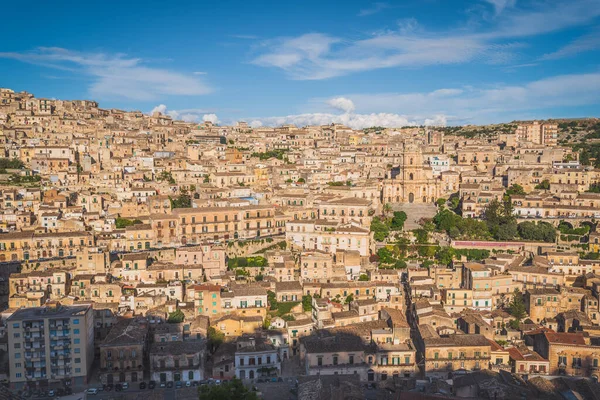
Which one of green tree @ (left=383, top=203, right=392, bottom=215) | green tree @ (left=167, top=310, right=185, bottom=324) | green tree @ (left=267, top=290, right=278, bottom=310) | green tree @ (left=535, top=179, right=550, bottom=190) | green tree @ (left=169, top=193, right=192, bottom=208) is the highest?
green tree @ (left=535, top=179, right=550, bottom=190)

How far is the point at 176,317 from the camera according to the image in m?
28.7

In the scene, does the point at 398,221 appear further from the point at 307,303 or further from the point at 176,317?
the point at 176,317

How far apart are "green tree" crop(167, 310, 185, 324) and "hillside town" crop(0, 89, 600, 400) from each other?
0.27 ft

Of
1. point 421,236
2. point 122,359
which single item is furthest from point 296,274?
point 122,359

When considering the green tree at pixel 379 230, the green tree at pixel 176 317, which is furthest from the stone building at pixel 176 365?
the green tree at pixel 379 230

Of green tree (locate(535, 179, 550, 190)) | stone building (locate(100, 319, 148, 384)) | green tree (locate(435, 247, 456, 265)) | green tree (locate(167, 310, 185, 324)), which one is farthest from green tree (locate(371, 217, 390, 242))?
stone building (locate(100, 319, 148, 384))

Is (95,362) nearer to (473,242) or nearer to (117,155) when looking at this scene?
(473,242)

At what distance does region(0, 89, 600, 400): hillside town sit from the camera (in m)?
25.4

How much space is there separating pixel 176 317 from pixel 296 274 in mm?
8248

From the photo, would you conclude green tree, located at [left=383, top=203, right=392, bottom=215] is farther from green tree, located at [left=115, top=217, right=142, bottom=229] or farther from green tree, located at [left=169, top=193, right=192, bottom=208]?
green tree, located at [left=115, top=217, right=142, bottom=229]

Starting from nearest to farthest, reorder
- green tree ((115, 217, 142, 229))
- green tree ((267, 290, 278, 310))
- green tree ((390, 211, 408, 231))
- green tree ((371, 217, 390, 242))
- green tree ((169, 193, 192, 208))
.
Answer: green tree ((267, 290, 278, 310)) → green tree ((115, 217, 142, 229)) → green tree ((371, 217, 390, 242)) → green tree ((390, 211, 408, 231)) → green tree ((169, 193, 192, 208))

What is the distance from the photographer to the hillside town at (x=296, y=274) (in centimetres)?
2539

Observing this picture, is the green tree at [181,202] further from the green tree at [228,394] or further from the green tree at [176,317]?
the green tree at [228,394]

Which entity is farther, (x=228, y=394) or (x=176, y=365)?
(x=176, y=365)
